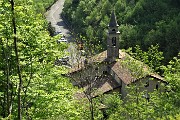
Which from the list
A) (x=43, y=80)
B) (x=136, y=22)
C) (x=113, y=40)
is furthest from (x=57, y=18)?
(x=43, y=80)

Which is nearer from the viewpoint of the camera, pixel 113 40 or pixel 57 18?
pixel 113 40

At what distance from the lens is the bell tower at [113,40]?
53.7 meters

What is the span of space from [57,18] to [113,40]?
185ft

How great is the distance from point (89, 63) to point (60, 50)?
435 cm

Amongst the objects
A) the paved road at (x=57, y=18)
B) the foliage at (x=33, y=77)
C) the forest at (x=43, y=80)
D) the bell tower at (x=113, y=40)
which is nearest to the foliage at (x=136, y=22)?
the paved road at (x=57, y=18)

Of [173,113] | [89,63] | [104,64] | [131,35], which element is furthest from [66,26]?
[173,113]

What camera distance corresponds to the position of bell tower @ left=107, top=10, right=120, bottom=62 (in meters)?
53.7

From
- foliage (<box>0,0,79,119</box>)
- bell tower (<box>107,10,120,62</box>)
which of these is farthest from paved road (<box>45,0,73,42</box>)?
foliage (<box>0,0,79,119</box>)

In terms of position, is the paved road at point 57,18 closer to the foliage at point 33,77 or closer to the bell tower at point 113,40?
the bell tower at point 113,40

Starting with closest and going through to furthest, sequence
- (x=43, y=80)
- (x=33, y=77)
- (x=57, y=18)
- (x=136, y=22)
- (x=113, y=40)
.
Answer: (x=33, y=77) < (x=43, y=80) < (x=113, y=40) < (x=136, y=22) < (x=57, y=18)

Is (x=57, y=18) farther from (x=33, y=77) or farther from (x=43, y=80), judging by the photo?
(x=33, y=77)

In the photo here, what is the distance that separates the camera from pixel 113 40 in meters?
54.4

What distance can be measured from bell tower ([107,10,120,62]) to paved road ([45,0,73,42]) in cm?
3596

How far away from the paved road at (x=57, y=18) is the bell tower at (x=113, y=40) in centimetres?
3596
